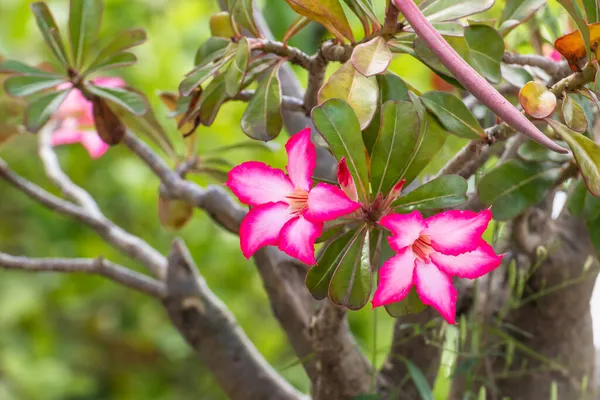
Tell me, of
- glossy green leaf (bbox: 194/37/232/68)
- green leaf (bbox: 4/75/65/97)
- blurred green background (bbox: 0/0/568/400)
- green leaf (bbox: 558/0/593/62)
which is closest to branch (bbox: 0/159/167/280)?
green leaf (bbox: 4/75/65/97)

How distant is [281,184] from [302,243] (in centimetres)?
4

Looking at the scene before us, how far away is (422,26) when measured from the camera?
1.20 ft

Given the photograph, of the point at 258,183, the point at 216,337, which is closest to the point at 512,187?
the point at 258,183

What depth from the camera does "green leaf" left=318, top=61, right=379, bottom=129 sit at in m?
0.44

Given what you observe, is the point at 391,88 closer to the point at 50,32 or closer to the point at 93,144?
the point at 50,32

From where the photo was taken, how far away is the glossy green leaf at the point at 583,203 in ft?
1.95

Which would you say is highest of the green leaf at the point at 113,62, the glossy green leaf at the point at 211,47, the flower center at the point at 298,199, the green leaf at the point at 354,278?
the glossy green leaf at the point at 211,47

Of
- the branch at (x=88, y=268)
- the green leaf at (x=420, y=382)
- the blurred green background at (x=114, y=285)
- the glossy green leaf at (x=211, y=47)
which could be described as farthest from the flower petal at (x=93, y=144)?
the blurred green background at (x=114, y=285)

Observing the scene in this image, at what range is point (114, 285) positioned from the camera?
1.72m

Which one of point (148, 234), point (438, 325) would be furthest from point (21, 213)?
point (438, 325)

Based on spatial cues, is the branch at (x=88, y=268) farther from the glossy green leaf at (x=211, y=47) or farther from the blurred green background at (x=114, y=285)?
Result: the blurred green background at (x=114, y=285)

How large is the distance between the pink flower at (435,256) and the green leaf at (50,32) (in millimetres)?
384

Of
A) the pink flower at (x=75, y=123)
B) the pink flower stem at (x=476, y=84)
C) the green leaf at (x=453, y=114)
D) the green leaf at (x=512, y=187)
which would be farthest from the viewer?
the pink flower at (x=75, y=123)

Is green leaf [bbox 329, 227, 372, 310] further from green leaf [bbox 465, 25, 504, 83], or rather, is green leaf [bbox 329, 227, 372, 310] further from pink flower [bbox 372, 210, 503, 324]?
green leaf [bbox 465, 25, 504, 83]
